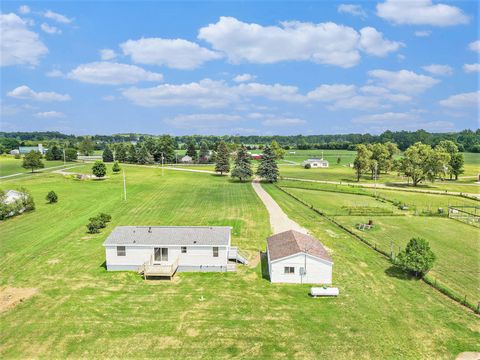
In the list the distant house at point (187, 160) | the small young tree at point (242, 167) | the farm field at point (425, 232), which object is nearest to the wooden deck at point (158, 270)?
the farm field at point (425, 232)

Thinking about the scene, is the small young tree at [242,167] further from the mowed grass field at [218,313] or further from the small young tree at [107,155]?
the small young tree at [107,155]

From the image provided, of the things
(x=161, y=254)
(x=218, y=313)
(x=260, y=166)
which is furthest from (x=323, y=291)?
(x=260, y=166)

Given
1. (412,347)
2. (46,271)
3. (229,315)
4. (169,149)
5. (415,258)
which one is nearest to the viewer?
(412,347)

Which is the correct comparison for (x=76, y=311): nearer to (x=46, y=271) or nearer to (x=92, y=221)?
(x=46, y=271)

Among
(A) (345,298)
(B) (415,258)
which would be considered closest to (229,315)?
(A) (345,298)

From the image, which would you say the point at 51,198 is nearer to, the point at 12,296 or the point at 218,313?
the point at 12,296

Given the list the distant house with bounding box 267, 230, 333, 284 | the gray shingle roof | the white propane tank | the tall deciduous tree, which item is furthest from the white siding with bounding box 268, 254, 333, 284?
the tall deciduous tree
